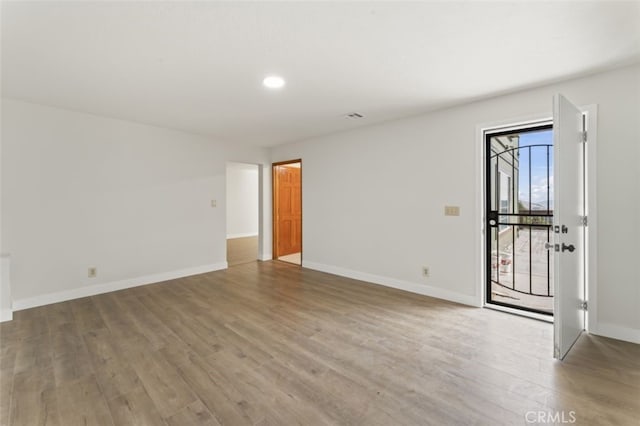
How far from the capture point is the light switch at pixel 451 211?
3570mm

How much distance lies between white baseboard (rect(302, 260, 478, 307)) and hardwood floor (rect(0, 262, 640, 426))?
0.79 feet

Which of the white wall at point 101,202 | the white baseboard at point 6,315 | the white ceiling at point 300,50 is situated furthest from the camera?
the white wall at point 101,202

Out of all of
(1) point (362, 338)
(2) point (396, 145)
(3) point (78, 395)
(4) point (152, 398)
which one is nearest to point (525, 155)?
(2) point (396, 145)

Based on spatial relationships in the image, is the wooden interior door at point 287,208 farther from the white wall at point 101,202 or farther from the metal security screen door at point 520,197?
the metal security screen door at point 520,197

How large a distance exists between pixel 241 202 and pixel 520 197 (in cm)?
859

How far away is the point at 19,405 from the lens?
1.78 metres

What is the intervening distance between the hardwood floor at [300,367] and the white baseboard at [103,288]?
0.87ft

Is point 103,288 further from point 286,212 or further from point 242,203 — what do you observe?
point 242,203

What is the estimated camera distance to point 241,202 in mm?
10203

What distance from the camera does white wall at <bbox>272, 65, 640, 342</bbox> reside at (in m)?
2.56

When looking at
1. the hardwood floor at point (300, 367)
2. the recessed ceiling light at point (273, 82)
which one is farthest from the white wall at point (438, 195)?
the recessed ceiling light at point (273, 82)

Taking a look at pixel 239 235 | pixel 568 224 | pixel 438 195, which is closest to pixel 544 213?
pixel 568 224

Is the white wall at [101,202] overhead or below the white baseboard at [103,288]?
overhead

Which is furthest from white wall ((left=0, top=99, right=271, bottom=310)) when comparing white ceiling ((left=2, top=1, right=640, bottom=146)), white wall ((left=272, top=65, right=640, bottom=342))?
white wall ((left=272, top=65, right=640, bottom=342))
